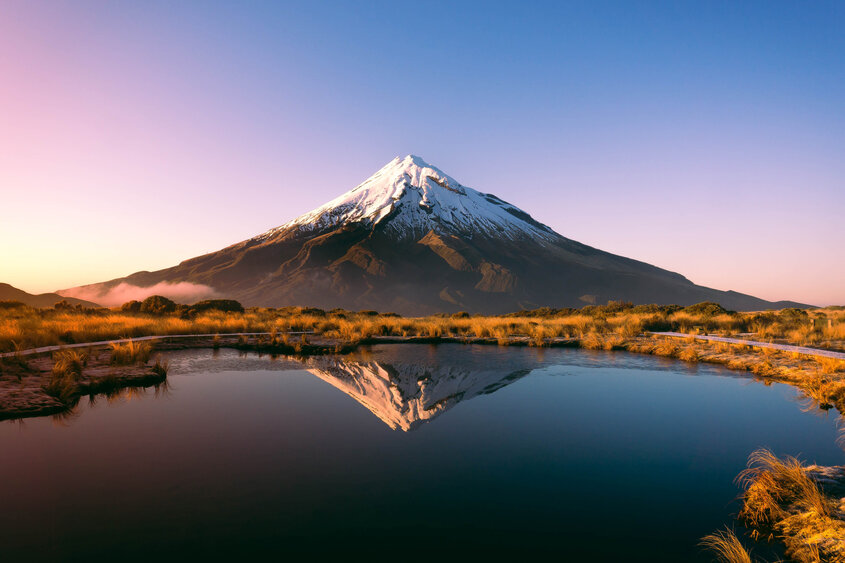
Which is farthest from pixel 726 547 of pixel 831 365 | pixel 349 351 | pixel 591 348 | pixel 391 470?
pixel 591 348

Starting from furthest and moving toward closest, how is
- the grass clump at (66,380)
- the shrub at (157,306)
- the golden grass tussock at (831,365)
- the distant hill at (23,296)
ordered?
the distant hill at (23,296)
the shrub at (157,306)
the golden grass tussock at (831,365)
the grass clump at (66,380)

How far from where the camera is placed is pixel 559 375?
38.0 ft

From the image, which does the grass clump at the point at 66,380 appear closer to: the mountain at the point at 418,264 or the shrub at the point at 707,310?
the shrub at the point at 707,310

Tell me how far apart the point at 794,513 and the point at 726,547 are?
3.79 feet

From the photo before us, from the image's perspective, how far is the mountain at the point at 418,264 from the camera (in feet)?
390

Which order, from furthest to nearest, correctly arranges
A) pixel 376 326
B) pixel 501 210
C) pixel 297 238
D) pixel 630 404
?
pixel 501 210 < pixel 297 238 < pixel 376 326 < pixel 630 404

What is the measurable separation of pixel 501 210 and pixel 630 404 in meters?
170

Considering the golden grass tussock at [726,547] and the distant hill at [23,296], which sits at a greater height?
the distant hill at [23,296]

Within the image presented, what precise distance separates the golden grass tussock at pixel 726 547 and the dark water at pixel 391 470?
126 mm

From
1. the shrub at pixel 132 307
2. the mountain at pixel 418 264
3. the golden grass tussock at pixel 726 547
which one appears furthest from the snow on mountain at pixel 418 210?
the golden grass tussock at pixel 726 547

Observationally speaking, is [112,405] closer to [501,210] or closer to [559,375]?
[559,375]

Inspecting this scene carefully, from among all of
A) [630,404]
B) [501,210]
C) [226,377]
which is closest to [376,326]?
[226,377]

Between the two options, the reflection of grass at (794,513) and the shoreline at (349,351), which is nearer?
the reflection of grass at (794,513)

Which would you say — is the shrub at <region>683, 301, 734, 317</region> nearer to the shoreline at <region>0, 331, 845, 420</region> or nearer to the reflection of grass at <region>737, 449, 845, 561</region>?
the shoreline at <region>0, 331, 845, 420</region>
